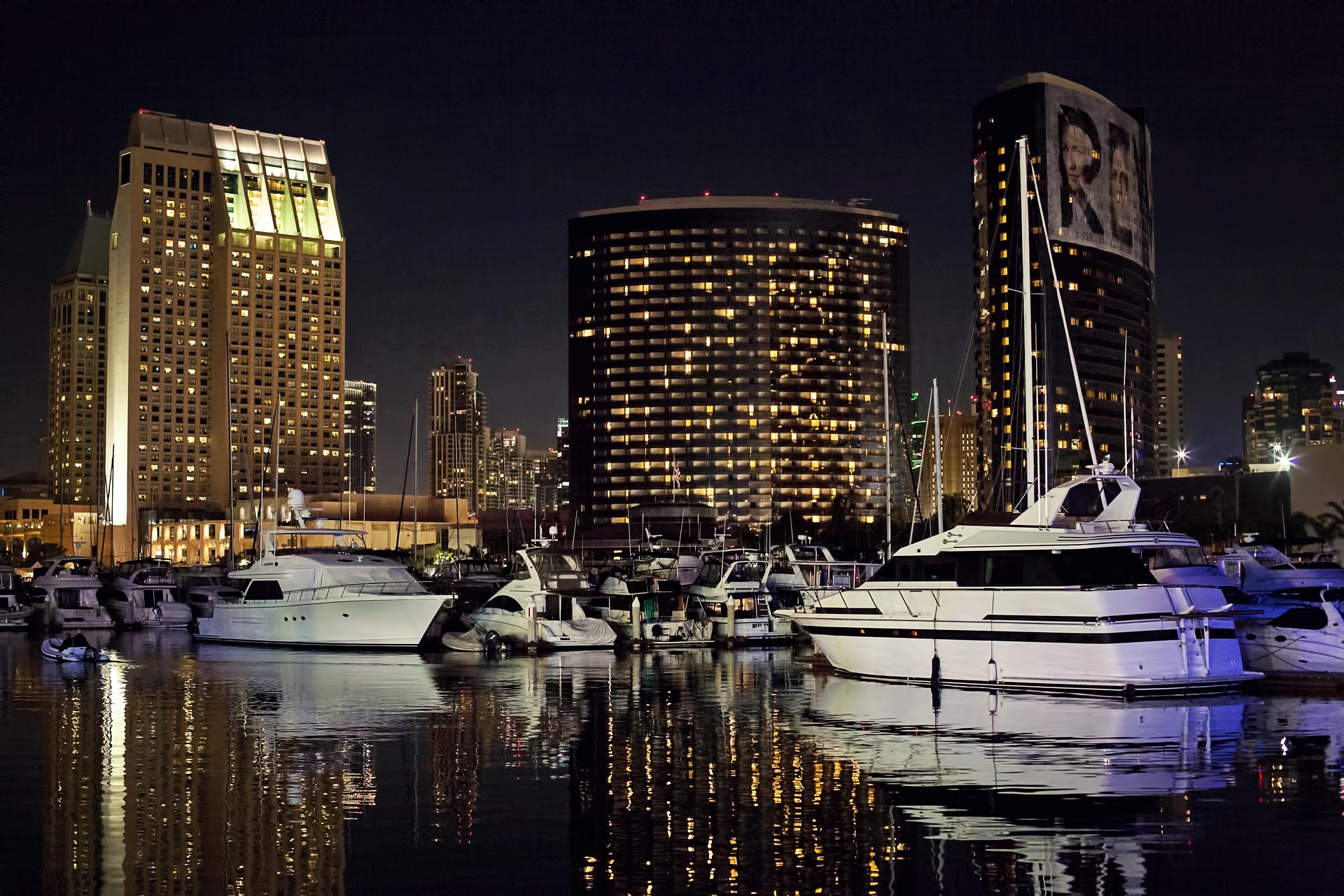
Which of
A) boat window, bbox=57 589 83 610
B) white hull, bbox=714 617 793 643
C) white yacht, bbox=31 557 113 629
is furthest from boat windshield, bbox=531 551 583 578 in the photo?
boat window, bbox=57 589 83 610

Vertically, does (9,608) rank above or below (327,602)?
below

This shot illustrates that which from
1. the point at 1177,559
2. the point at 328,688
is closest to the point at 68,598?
the point at 328,688

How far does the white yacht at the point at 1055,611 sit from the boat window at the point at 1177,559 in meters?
4.76

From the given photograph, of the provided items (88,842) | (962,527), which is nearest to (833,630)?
(962,527)

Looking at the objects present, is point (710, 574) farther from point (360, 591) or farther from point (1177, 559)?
point (1177, 559)

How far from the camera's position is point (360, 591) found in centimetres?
5759

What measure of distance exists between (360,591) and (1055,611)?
102ft

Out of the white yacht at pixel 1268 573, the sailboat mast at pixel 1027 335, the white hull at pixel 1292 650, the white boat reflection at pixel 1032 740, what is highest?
the sailboat mast at pixel 1027 335

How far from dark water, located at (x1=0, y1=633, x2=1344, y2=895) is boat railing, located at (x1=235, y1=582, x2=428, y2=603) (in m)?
18.2

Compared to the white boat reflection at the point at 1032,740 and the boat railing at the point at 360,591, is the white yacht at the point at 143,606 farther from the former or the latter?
the white boat reflection at the point at 1032,740

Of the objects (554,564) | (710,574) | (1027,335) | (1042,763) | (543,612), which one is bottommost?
(1042,763)

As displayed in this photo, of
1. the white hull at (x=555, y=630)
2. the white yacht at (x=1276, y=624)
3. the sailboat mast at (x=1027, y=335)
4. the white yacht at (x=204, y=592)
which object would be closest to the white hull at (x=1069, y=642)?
the white yacht at (x=1276, y=624)

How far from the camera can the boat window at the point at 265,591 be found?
199 ft

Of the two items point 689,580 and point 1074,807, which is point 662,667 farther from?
point 689,580
